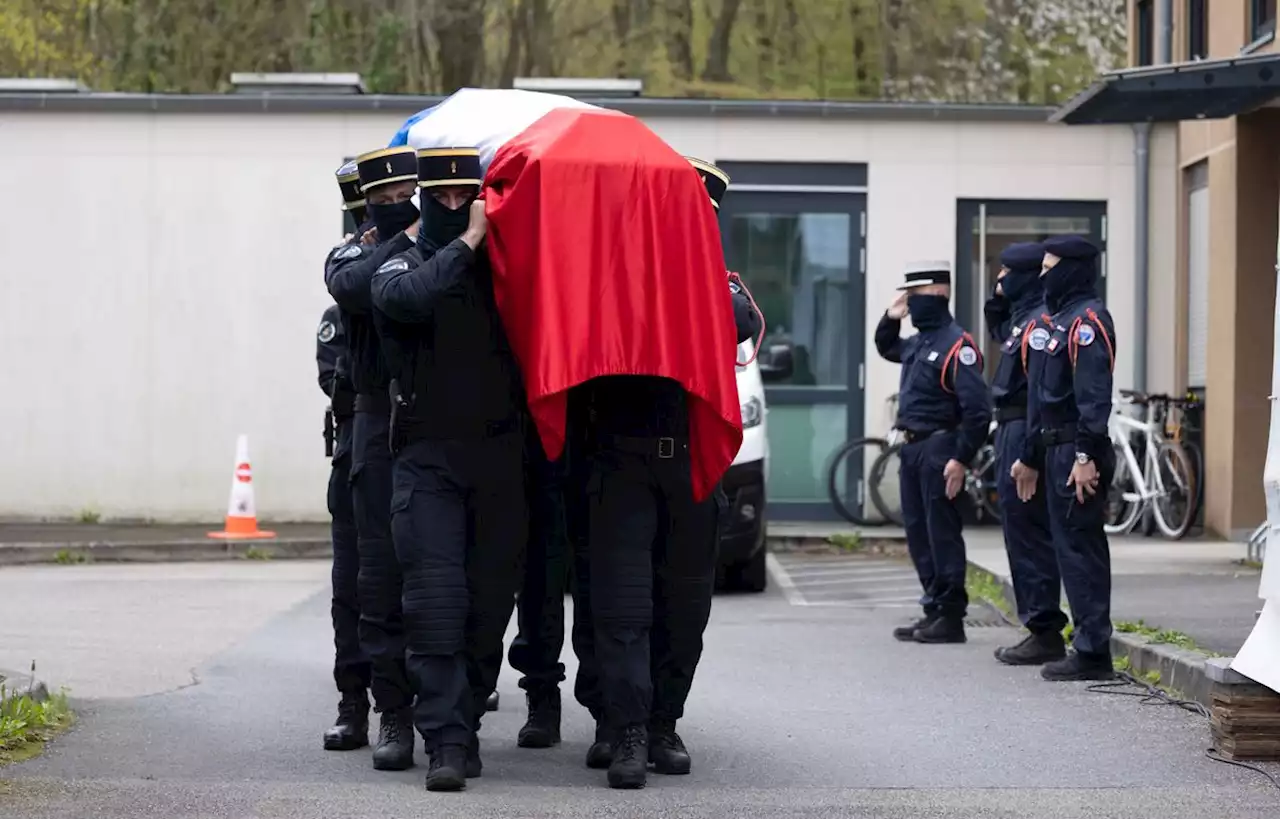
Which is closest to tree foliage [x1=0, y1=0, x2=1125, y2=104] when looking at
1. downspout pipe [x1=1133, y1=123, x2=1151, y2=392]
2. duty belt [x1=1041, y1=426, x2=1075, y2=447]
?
downspout pipe [x1=1133, y1=123, x2=1151, y2=392]

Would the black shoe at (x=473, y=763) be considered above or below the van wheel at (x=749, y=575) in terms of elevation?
above

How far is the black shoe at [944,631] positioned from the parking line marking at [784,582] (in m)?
2.19

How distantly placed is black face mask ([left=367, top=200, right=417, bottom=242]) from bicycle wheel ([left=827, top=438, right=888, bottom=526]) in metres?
11.3

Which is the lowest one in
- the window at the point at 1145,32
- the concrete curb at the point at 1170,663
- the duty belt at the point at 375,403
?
the concrete curb at the point at 1170,663

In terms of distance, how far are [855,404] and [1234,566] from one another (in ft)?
15.8

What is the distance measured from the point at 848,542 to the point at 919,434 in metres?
6.30

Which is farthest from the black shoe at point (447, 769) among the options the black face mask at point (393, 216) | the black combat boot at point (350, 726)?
the black face mask at point (393, 216)

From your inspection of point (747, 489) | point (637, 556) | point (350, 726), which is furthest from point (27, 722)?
point (747, 489)

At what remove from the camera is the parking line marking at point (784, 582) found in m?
13.3

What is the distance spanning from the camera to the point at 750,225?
18.4m

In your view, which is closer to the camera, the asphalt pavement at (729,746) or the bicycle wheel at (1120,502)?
the asphalt pavement at (729,746)

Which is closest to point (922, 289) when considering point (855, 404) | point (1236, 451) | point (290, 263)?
point (1236, 451)

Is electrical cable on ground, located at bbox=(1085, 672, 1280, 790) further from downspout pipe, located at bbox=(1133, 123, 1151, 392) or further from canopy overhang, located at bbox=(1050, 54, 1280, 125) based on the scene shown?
downspout pipe, located at bbox=(1133, 123, 1151, 392)

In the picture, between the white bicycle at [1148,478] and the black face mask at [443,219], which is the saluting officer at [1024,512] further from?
the white bicycle at [1148,478]
